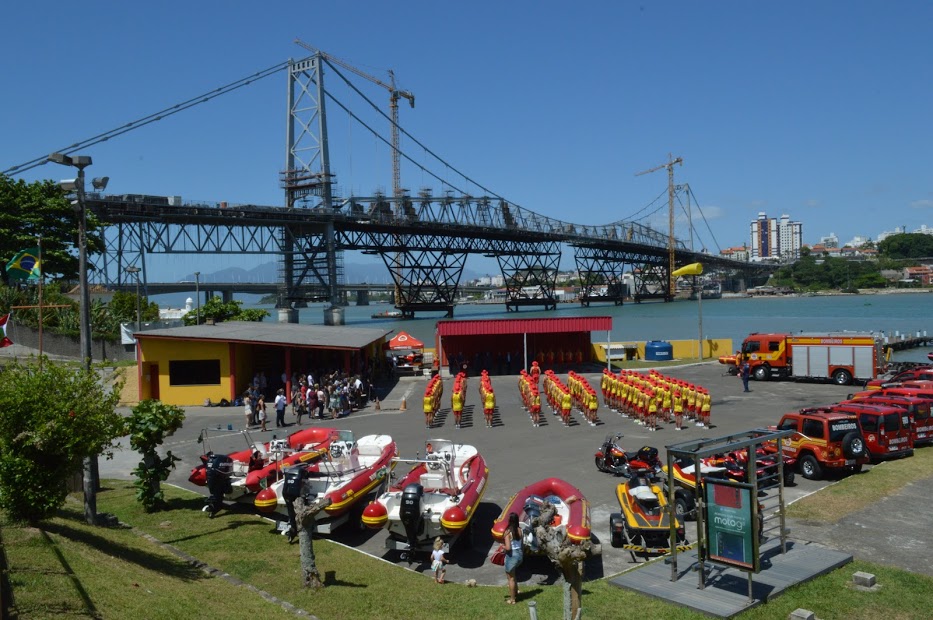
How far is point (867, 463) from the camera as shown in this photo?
1537 cm

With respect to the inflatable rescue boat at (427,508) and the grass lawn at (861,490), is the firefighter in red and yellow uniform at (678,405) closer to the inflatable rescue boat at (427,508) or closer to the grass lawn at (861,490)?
Answer: the grass lawn at (861,490)

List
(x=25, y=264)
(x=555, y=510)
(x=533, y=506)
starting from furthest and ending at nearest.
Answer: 1. (x=25, y=264)
2. (x=533, y=506)
3. (x=555, y=510)

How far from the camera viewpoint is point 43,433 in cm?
889

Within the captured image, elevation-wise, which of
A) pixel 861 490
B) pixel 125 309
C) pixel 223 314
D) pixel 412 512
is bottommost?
pixel 861 490

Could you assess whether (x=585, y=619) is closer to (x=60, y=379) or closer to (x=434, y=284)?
(x=60, y=379)

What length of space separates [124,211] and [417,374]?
40.7 metres

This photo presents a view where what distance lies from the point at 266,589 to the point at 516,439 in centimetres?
1097

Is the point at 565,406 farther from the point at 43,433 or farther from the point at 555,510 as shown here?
the point at 43,433

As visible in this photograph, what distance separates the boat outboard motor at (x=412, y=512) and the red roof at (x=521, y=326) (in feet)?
74.9

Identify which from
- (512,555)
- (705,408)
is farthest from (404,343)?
(512,555)

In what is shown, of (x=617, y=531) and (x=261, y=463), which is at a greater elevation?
(x=261, y=463)

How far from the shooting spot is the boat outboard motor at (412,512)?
1021 centimetres

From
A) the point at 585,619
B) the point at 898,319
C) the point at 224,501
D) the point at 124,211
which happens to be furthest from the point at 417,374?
the point at 898,319

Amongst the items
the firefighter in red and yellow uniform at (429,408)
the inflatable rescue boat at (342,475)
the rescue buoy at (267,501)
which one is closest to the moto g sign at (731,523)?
the inflatable rescue boat at (342,475)
